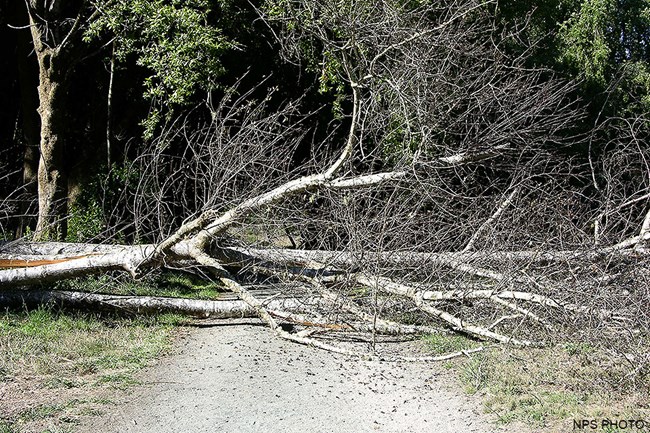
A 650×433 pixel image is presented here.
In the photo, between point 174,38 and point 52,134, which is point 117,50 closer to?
point 174,38

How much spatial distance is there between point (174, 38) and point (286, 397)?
253 inches

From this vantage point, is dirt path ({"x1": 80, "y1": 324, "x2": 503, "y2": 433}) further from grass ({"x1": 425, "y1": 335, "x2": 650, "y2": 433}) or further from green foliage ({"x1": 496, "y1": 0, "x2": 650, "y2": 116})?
green foliage ({"x1": 496, "y1": 0, "x2": 650, "y2": 116})

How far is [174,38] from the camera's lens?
10.4m

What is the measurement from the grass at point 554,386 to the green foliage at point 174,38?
583 cm

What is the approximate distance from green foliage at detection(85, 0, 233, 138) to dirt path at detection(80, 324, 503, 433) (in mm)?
4560

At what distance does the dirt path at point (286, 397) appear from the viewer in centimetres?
500

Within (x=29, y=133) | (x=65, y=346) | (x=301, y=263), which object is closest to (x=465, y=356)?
(x=301, y=263)

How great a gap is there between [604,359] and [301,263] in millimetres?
4046

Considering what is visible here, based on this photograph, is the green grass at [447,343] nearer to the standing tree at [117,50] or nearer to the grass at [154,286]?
the grass at [154,286]

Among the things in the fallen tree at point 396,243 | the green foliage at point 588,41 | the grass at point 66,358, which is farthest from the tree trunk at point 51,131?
the green foliage at point 588,41

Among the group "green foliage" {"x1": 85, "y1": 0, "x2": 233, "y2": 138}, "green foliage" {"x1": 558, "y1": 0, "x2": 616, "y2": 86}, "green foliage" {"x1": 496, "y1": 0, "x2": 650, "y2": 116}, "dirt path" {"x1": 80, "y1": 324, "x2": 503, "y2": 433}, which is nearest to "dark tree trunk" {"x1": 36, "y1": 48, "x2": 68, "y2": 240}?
"green foliage" {"x1": 85, "y1": 0, "x2": 233, "y2": 138}

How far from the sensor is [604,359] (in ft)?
19.6

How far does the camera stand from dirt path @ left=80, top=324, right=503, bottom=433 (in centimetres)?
500

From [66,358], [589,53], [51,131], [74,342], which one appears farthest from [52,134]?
[589,53]
